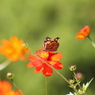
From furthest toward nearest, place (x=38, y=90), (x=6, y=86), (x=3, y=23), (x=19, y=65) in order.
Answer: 1. (x=3, y=23)
2. (x=19, y=65)
3. (x=38, y=90)
4. (x=6, y=86)

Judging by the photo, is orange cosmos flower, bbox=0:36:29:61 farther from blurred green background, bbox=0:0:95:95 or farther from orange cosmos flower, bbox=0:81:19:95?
blurred green background, bbox=0:0:95:95

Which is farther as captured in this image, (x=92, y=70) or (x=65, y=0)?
(x=65, y=0)

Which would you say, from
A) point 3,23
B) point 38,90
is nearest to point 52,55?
point 38,90

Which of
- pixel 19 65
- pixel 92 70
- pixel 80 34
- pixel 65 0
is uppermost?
pixel 80 34

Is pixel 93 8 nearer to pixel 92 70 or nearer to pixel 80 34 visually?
pixel 92 70

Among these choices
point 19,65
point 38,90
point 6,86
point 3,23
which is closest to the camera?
point 6,86

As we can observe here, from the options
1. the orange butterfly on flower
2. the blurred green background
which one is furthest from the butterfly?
the blurred green background

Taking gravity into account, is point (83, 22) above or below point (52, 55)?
below
